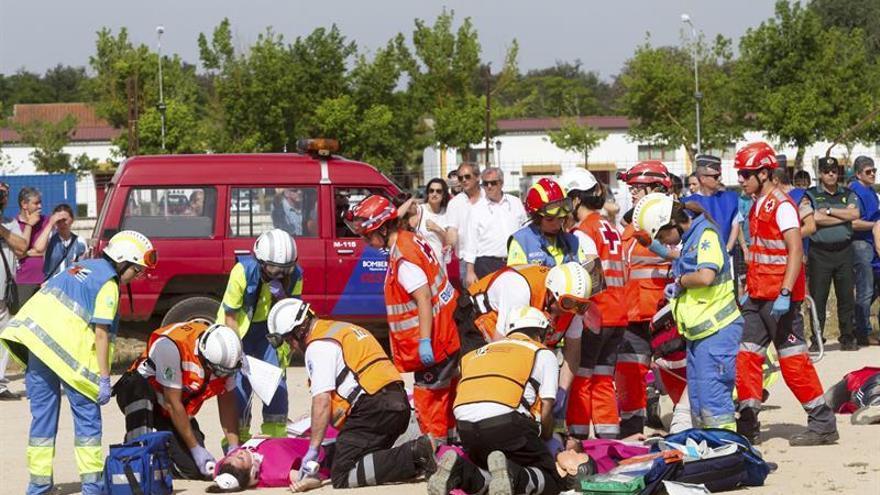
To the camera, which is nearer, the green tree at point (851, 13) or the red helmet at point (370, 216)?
the red helmet at point (370, 216)

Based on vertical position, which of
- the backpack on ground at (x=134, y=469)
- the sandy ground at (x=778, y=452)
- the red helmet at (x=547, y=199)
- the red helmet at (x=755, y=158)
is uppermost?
the red helmet at (x=755, y=158)

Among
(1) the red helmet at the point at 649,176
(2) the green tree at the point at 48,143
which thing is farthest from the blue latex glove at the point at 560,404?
(2) the green tree at the point at 48,143

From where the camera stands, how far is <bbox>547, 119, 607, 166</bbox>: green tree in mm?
64375

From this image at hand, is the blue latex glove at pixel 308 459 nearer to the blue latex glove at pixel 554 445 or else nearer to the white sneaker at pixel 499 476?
the white sneaker at pixel 499 476

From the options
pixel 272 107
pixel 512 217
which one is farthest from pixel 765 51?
pixel 512 217

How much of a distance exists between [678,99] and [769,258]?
4497cm

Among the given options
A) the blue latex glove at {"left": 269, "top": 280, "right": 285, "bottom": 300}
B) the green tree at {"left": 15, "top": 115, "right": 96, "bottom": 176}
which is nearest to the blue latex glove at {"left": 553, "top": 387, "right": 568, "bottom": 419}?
the blue latex glove at {"left": 269, "top": 280, "right": 285, "bottom": 300}

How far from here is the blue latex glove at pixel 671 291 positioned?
30.2ft

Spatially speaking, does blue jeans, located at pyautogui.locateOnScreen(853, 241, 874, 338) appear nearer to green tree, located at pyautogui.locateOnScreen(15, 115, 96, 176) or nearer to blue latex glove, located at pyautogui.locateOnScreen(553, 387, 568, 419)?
blue latex glove, located at pyautogui.locateOnScreen(553, 387, 568, 419)

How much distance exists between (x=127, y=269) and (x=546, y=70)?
122813mm

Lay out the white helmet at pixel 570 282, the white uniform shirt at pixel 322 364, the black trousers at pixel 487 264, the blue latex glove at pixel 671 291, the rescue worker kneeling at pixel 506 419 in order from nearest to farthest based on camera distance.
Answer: the rescue worker kneeling at pixel 506 419 → the white uniform shirt at pixel 322 364 → the white helmet at pixel 570 282 → the blue latex glove at pixel 671 291 → the black trousers at pixel 487 264

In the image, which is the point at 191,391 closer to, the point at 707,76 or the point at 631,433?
the point at 631,433

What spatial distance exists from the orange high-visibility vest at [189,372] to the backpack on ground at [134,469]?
60cm

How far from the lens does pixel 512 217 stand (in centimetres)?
1461
